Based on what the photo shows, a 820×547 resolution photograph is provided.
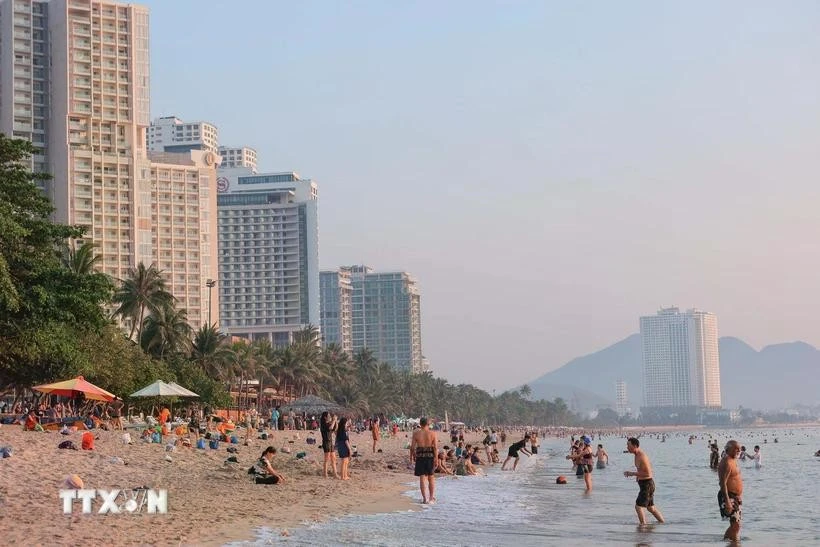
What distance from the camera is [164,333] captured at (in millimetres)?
68062

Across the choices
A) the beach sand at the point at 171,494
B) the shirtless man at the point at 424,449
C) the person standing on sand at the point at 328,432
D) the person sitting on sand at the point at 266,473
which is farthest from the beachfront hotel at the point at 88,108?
the shirtless man at the point at 424,449

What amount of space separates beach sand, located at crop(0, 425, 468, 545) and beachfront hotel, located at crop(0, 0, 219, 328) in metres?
96.8

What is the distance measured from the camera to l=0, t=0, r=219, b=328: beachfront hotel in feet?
406

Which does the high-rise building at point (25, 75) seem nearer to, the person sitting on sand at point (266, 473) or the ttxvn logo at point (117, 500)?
the person sitting on sand at point (266, 473)

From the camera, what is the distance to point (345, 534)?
1555 cm

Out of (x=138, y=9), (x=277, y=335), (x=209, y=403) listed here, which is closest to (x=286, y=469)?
(x=209, y=403)

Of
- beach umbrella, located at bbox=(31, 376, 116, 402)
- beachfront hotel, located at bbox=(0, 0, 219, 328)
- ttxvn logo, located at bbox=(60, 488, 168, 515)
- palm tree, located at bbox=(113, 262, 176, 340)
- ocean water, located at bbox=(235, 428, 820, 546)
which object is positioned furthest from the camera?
beachfront hotel, located at bbox=(0, 0, 219, 328)

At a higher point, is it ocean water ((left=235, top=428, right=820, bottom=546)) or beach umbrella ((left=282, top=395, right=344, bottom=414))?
beach umbrella ((left=282, top=395, right=344, bottom=414))

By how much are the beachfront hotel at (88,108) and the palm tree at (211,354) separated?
4978cm

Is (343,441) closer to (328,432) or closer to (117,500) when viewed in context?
(328,432)

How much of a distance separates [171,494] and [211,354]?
2254 inches

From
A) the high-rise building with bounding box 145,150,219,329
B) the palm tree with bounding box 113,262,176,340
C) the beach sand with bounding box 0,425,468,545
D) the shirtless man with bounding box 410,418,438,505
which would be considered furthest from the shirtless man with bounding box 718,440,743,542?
the high-rise building with bounding box 145,150,219,329

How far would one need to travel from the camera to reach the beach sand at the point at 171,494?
45.9 feet

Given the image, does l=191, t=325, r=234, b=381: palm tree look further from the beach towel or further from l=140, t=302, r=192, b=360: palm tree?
the beach towel
